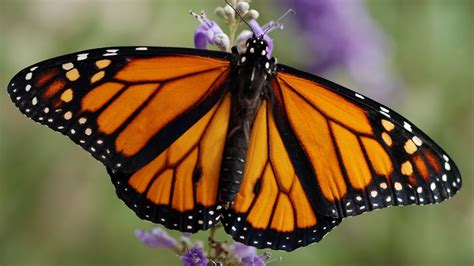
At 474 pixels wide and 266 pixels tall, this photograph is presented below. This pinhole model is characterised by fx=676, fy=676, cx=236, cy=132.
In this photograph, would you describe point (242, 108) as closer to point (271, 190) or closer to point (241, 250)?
point (271, 190)

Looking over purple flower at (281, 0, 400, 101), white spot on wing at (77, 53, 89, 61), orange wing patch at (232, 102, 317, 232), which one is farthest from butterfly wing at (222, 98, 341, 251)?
purple flower at (281, 0, 400, 101)

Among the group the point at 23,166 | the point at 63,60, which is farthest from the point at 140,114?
the point at 23,166

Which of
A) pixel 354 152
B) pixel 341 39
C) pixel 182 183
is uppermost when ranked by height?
pixel 341 39

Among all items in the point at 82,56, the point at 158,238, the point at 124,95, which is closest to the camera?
the point at 82,56

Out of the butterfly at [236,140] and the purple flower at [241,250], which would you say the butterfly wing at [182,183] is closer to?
the butterfly at [236,140]

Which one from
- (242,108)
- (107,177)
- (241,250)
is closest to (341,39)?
(107,177)

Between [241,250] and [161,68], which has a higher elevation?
[161,68]
